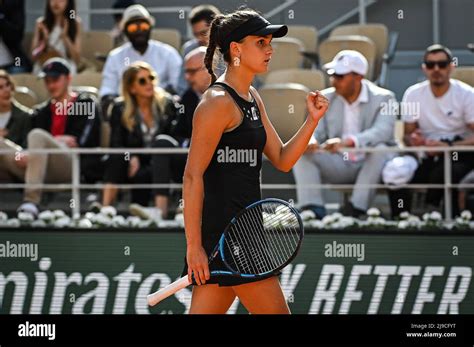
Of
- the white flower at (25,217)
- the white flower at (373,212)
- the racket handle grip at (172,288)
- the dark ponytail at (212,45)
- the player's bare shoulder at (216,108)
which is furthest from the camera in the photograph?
the white flower at (25,217)

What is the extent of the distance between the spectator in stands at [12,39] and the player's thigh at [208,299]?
5.00 m

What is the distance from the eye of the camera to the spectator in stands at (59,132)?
8039 mm

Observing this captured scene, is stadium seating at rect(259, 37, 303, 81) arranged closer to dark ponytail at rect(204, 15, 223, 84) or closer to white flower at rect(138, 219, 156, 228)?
white flower at rect(138, 219, 156, 228)

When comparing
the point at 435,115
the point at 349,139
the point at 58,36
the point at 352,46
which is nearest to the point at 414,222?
the point at 349,139

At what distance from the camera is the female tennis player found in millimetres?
4660

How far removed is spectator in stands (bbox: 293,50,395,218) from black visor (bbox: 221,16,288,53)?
2.80 metres

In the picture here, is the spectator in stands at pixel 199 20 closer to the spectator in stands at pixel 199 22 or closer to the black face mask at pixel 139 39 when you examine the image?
the spectator in stands at pixel 199 22

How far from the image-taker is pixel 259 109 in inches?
192

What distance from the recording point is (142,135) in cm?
805

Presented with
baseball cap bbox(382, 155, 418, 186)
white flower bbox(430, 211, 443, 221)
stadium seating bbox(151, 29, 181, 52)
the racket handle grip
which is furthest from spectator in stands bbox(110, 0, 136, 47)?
the racket handle grip

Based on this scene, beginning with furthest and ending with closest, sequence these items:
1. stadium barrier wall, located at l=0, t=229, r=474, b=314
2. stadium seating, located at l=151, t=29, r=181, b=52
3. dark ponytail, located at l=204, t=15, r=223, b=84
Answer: stadium seating, located at l=151, t=29, r=181, b=52 < stadium barrier wall, located at l=0, t=229, r=474, b=314 < dark ponytail, located at l=204, t=15, r=223, b=84

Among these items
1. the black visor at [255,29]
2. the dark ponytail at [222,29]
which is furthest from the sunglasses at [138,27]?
A: the black visor at [255,29]
